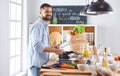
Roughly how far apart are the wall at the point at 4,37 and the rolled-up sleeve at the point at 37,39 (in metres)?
0.84

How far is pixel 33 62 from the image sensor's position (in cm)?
338

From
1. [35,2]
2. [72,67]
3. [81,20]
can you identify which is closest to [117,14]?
[81,20]

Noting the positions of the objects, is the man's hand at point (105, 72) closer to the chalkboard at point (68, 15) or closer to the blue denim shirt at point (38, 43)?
the blue denim shirt at point (38, 43)

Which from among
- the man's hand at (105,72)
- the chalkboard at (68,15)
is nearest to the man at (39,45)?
the man's hand at (105,72)

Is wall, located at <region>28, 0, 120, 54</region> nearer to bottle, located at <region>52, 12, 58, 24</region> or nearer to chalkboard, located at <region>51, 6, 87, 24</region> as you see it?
chalkboard, located at <region>51, 6, 87, 24</region>

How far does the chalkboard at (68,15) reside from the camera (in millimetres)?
5867

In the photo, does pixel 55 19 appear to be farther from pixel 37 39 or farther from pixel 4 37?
pixel 37 39

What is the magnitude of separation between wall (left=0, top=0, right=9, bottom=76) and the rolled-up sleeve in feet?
2.76

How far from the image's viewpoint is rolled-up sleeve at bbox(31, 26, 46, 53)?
3.21 metres

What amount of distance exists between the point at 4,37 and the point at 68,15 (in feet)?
7.12

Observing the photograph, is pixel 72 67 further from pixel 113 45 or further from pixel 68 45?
pixel 113 45

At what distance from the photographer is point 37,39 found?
3250 mm

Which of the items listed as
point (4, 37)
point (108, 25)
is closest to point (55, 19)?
point (108, 25)

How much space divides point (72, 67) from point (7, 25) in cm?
176
